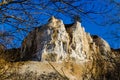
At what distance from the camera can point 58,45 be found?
96.4ft

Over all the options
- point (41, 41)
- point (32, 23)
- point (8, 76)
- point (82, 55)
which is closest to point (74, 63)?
point (82, 55)

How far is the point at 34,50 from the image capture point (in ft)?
100

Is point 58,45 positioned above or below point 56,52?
above

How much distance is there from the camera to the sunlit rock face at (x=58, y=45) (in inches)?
1148

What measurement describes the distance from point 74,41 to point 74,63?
5.86ft

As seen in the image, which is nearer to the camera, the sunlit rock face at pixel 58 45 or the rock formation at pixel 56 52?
the rock formation at pixel 56 52

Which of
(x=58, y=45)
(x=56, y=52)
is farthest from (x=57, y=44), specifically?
(x=56, y=52)

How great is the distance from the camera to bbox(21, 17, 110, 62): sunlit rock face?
29156 mm

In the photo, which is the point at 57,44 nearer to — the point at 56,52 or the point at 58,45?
the point at 58,45

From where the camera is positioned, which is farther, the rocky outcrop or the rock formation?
the rocky outcrop

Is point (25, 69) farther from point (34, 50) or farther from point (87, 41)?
point (87, 41)

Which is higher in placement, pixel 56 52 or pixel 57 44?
pixel 57 44

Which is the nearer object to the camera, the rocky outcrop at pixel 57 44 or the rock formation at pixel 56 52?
the rock formation at pixel 56 52

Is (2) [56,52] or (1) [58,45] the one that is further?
(1) [58,45]
